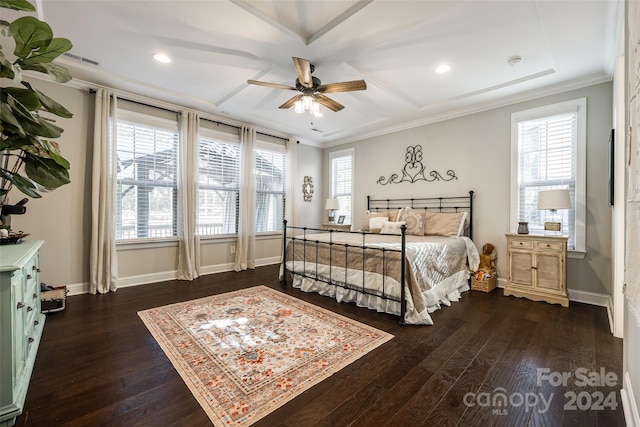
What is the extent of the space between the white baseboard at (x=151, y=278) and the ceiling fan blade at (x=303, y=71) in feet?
11.2

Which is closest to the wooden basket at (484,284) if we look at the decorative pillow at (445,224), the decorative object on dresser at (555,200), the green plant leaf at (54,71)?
the decorative pillow at (445,224)

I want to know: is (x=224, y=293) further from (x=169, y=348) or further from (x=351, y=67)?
(x=351, y=67)

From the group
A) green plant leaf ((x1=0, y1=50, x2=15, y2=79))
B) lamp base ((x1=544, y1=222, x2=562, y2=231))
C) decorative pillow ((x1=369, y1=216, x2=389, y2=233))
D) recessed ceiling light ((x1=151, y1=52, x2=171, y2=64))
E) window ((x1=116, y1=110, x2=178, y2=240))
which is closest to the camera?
green plant leaf ((x1=0, y1=50, x2=15, y2=79))

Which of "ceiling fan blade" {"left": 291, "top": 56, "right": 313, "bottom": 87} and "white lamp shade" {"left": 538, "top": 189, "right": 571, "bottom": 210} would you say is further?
"white lamp shade" {"left": 538, "top": 189, "right": 571, "bottom": 210}

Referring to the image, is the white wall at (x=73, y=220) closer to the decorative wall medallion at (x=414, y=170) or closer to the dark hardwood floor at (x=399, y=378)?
the dark hardwood floor at (x=399, y=378)

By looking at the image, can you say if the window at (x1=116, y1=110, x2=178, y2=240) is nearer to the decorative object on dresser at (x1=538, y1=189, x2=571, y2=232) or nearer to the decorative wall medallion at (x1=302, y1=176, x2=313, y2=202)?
the decorative wall medallion at (x1=302, y1=176, x2=313, y2=202)

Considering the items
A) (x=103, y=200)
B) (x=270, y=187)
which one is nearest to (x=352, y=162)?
(x=270, y=187)

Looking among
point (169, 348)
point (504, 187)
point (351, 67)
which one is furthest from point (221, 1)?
point (504, 187)

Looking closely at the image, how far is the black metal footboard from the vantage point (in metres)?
2.77

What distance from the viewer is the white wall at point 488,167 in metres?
3.19

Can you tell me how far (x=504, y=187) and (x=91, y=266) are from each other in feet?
18.7

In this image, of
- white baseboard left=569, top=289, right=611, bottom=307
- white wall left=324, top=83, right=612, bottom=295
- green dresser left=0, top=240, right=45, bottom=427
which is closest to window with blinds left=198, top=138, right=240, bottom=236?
white wall left=324, top=83, right=612, bottom=295

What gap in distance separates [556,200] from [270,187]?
4486mm

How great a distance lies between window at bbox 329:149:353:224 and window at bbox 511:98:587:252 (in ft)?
9.91
